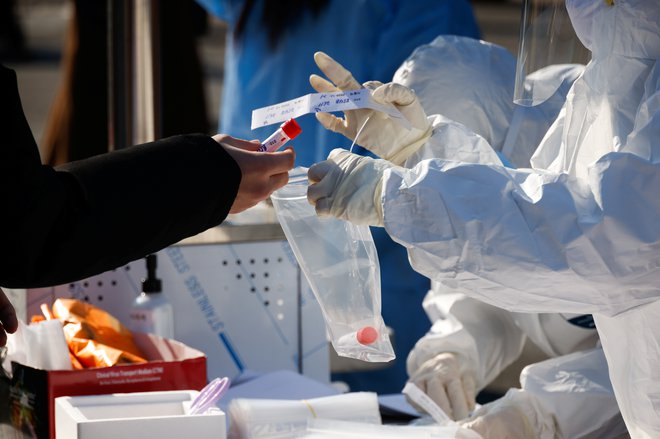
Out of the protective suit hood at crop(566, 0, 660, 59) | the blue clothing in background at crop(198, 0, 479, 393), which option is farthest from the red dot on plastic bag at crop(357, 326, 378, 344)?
the blue clothing in background at crop(198, 0, 479, 393)

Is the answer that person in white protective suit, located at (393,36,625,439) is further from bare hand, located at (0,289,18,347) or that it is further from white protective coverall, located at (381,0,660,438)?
bare hand, located at (0,289,18,347)

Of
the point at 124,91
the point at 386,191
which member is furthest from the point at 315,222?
the point at 124,91

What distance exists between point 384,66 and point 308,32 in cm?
26

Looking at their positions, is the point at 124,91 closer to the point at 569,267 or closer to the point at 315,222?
the point at 315,222

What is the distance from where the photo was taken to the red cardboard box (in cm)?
151

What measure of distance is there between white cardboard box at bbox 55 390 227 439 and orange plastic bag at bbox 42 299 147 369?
0.14 metres

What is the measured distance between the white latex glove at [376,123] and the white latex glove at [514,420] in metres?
0.43

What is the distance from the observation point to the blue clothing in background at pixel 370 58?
→ 116 inches

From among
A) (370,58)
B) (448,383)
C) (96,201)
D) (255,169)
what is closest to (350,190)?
(255,169)

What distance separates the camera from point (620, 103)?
1384 mm

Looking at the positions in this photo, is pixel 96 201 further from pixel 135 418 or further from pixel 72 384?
pixel 72 384

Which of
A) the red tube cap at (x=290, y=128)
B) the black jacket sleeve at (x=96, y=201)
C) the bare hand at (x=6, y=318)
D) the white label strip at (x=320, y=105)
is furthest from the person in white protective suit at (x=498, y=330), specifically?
the bare hand at (x=6, y=318)

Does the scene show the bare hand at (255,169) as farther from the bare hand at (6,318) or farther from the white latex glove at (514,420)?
the white latex glove at (514,420)

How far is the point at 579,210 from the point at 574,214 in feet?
0.04
